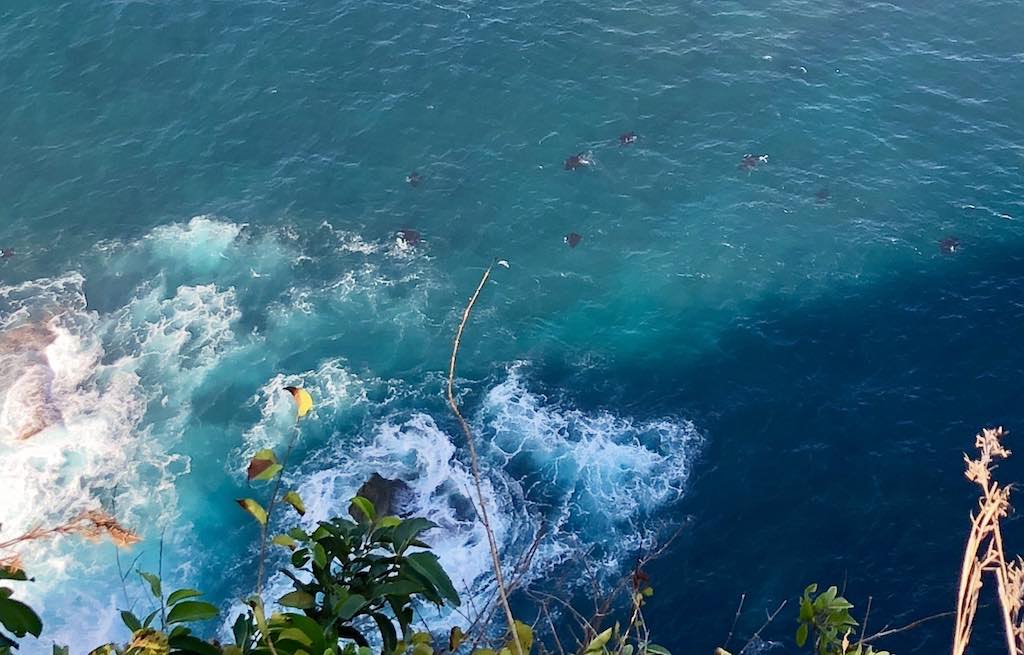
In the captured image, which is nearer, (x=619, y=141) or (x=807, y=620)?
(x=807, y=620)

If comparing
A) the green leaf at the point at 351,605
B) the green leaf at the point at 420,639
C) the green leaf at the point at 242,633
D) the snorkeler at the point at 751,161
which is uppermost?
the green leaf at the point at 351,605

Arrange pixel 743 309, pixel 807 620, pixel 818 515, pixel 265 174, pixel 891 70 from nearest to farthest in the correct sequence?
pixel 807 620
pixel 818 515
pixel 743 309
pixel 265 174
pixel 891 70

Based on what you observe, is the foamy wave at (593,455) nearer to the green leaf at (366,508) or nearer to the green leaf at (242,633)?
the green leaf at (366,508)

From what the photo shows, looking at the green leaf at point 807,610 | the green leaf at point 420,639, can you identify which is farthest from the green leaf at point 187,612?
the green leaf at point 807,610

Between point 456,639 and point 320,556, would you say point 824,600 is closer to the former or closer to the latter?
point 456,639

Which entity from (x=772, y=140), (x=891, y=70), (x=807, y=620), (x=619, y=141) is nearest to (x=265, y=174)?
(x=619, y=141)

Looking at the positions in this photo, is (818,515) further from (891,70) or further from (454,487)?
(891,70)

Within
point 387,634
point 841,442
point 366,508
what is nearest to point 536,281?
point 841,442
